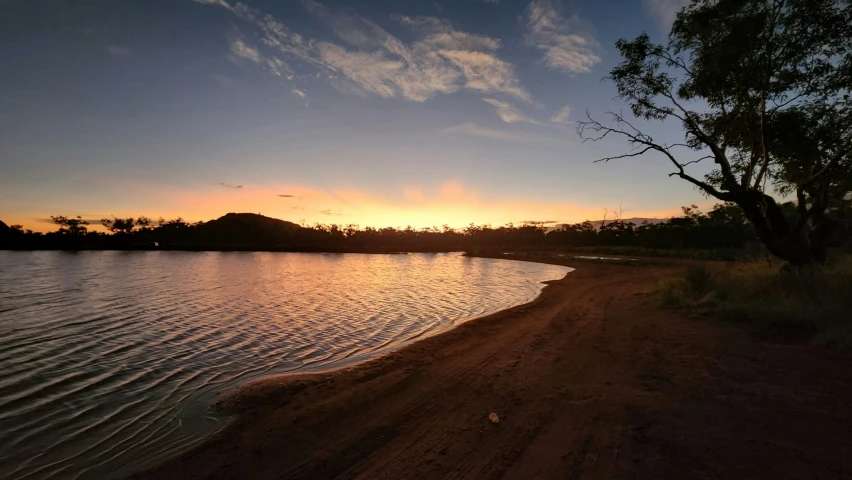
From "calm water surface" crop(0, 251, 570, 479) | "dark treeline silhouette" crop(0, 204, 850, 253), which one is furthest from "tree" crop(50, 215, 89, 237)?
"calm water surface" crop(0, 251, 570, 479)

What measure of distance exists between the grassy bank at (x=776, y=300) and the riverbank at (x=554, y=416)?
146cm

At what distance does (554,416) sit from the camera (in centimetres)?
531

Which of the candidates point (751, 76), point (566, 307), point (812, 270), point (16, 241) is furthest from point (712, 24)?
point (16, 241)

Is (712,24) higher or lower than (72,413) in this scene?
higher

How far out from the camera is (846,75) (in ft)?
40.0

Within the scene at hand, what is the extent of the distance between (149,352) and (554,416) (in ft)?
30.0

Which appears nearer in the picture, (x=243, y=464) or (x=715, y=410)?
(x=243, y=464)

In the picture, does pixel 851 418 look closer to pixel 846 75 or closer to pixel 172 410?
pixel 172 410

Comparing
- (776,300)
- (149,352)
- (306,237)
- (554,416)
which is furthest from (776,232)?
(306,237)

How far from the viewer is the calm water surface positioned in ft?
16.6

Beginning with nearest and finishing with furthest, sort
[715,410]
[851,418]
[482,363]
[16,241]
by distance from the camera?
[851,418], [715,410], [482,363], [16,241]

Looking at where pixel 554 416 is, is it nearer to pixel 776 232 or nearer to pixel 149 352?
pixel 149 352

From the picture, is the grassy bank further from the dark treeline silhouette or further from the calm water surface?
the dark treeline silhouette

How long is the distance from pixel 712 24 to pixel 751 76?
2110 mm
